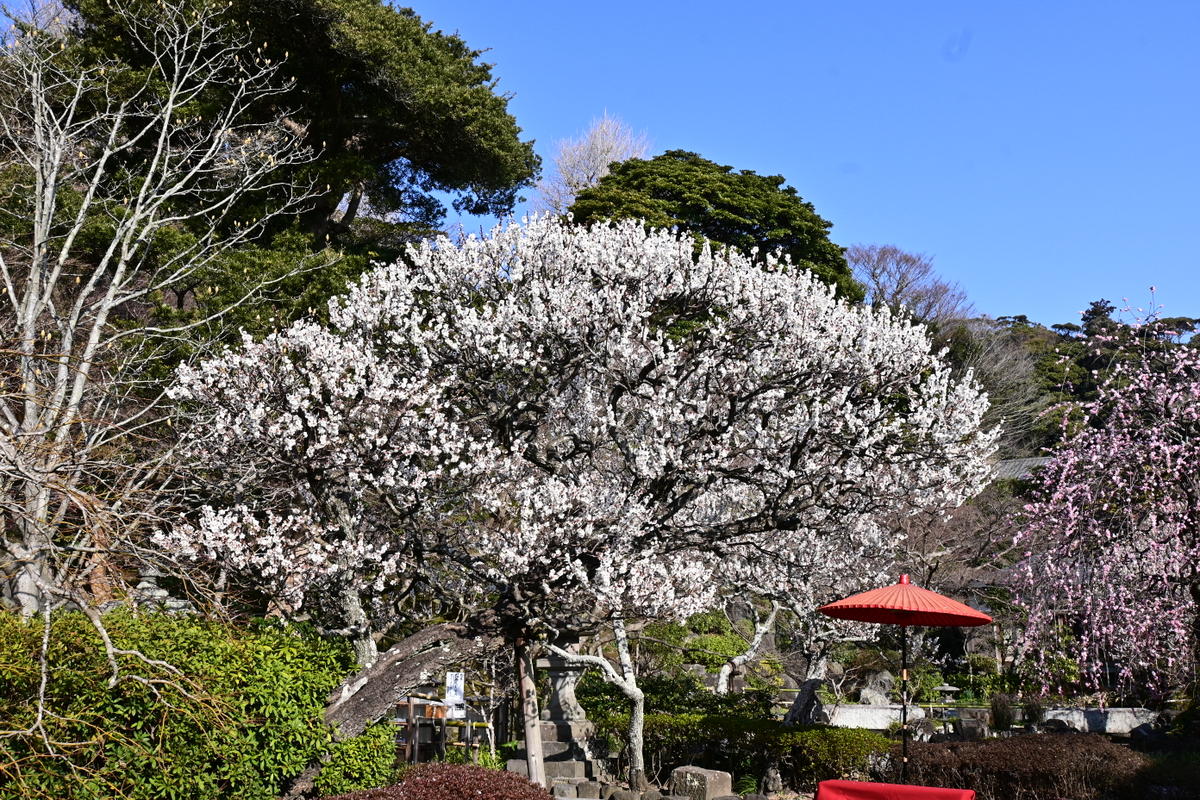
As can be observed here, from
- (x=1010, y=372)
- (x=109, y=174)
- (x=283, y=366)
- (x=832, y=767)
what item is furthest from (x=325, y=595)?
(x=1010, y=372)

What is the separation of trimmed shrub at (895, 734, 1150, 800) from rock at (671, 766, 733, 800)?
2396 mm

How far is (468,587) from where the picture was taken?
1223cm

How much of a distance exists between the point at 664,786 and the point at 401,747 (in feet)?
14.3

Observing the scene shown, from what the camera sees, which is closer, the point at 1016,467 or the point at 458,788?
the point at 458,788

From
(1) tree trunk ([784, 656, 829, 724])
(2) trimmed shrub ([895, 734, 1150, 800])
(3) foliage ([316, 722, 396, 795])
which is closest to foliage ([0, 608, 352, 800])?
(3) foliage ([316, 722, 396, 795])

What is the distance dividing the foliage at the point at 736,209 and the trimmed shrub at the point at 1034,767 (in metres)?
17.5

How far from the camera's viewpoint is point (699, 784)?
11.6 m

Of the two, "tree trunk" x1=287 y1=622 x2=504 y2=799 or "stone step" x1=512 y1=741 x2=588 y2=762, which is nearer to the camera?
"tree trunk" x1=287 y1=622 x2=504 y2=799

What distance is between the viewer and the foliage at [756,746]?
41.7 feet

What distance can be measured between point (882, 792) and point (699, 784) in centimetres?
368

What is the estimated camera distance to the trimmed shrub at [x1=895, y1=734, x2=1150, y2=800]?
10781 millimetres

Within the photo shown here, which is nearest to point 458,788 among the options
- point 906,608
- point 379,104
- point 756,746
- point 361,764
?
point 361,764

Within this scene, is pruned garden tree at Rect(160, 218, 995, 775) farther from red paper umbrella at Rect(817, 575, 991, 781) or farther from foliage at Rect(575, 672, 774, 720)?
foliage at Rect(575, 672, 774, 720)

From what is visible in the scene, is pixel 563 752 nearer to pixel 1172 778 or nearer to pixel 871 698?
pixel 1172 778
